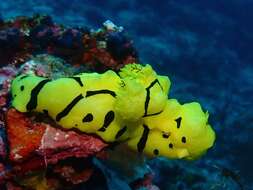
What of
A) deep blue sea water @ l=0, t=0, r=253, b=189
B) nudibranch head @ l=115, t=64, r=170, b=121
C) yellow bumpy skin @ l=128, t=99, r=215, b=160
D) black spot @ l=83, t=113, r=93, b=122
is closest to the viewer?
nudibranch head @ l=115, t=64, r=170, b=121

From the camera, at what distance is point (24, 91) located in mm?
3586

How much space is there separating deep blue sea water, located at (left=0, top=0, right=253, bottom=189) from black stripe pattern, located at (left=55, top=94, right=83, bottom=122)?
26.0 ft

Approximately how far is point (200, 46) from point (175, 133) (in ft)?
37.0

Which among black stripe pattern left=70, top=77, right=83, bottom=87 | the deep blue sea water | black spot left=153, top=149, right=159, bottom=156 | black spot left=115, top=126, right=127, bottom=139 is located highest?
black stripe pattern left=70, top=77, right=83, bottom=87

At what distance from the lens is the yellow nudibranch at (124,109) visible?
3.50 metres

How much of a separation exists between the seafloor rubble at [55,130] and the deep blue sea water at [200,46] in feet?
21.2

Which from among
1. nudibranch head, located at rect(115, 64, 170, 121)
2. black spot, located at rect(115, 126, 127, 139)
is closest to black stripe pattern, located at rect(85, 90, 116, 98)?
nudibranch head, located at rect(115, 64, 170, 121)

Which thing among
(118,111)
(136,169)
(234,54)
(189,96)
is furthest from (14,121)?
(234,54)

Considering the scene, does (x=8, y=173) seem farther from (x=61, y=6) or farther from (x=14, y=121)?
(x=61, y=6)

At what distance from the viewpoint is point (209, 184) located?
9.55 metres

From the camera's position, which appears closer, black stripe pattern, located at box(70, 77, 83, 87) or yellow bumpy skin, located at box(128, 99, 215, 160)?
black stripe pattern, located at box(70, 77, 83, 87)

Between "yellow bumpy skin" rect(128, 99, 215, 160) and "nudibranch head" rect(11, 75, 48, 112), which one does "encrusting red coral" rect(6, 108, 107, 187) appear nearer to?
"nudibranch head" rect(11, 75, 48, 112)

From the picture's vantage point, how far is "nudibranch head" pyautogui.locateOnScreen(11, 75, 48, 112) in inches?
138

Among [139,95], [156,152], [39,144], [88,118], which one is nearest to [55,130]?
[39,144]
